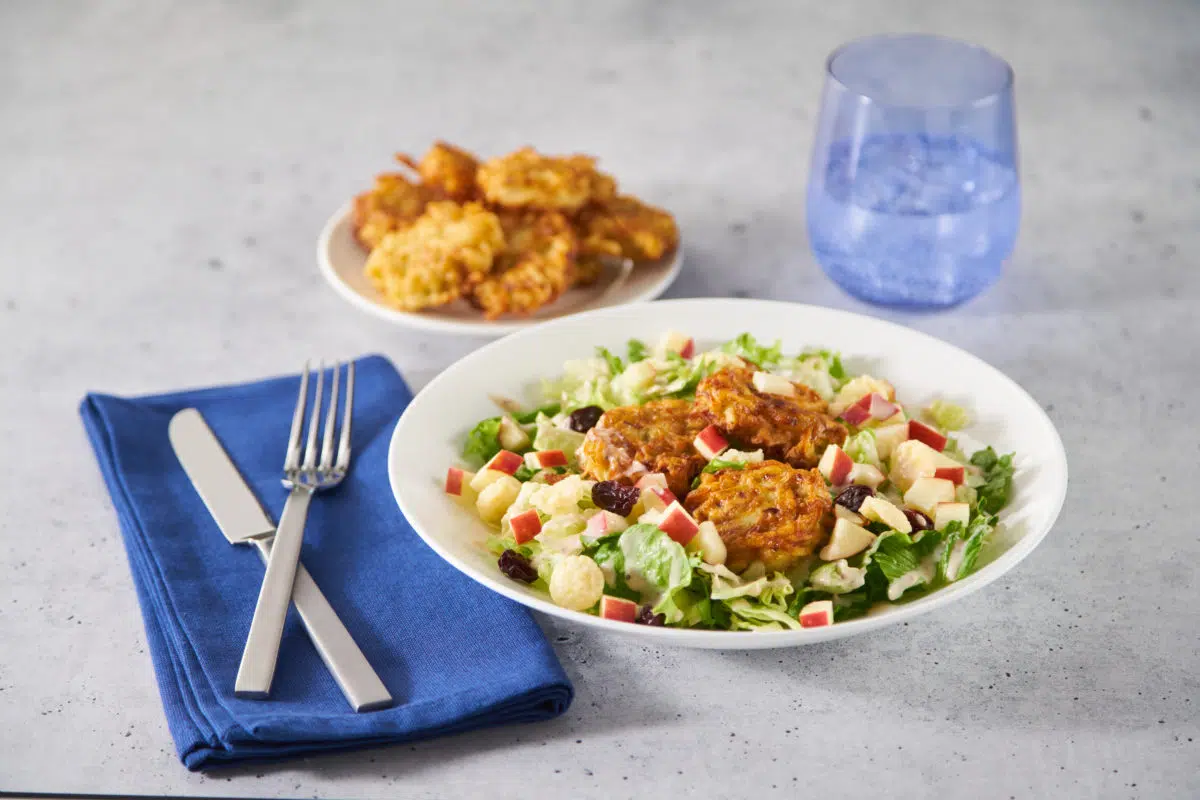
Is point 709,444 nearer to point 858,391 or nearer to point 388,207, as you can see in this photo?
point 858,391

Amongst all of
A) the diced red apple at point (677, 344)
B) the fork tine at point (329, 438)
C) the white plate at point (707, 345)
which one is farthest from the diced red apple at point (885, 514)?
the fork tine at point (329, 438)

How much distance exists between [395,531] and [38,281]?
5.85ft

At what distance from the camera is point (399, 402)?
296 centimetres

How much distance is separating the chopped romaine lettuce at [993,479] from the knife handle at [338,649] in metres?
1.12

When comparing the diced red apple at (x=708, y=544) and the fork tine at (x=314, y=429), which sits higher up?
the diced red apple at (x=708, y=544)

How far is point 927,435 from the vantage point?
2412mm

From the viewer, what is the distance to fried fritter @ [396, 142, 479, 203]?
3453 millimetres

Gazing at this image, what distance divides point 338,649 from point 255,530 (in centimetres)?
44

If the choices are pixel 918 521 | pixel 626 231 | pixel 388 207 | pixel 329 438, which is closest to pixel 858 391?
pixel 918 521

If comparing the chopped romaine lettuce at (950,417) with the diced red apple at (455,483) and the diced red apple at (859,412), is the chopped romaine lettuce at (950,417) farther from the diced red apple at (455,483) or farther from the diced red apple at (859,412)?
the diced red apple at (455,483)

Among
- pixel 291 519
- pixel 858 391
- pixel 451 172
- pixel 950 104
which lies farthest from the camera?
→ pixel 451 172

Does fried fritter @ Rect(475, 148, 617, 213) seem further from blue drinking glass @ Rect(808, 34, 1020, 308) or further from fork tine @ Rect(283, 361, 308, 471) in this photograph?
fork tine @ Rect(283, 361, 308, 471)

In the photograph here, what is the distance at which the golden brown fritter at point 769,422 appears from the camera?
234 cm

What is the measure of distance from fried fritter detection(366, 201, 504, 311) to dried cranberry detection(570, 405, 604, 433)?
772 mm
